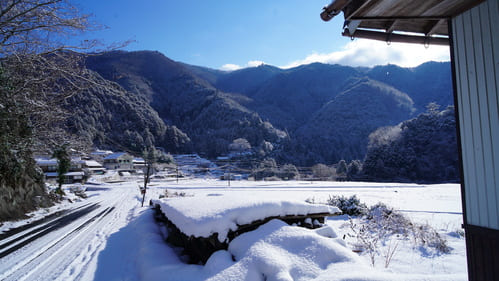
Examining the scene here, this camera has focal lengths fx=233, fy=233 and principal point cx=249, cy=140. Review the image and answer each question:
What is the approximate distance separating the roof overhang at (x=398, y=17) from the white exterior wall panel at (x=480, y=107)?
26 centimetres

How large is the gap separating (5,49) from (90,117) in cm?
7593

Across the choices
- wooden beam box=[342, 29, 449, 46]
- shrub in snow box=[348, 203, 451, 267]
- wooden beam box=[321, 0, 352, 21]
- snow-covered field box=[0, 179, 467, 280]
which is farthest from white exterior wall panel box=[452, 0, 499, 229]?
shrub in snow box=[348, 203, 451, 267]

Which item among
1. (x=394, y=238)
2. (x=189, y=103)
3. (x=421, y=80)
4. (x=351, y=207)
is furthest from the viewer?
(x=189, y=103)

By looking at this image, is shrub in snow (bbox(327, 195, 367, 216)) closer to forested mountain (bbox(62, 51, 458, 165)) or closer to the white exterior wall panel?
the white exterior wall panel

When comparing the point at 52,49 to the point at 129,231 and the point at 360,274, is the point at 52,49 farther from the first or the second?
the point at 360,274

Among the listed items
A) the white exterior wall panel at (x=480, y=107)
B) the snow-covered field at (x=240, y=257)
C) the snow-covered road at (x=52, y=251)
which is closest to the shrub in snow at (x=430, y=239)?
the snow-covered field at (x=240, y=257)

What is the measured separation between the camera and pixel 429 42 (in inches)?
141

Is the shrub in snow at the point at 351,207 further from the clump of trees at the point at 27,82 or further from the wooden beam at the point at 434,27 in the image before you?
the clump of trees at the point at 27,82

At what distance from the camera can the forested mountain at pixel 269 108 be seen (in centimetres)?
7581

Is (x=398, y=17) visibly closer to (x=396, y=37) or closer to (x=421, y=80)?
(x=396, y=37)

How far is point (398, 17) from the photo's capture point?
2.96m

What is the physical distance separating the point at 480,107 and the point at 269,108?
123 metres

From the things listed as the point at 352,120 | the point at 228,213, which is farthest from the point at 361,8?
the point at 352,120

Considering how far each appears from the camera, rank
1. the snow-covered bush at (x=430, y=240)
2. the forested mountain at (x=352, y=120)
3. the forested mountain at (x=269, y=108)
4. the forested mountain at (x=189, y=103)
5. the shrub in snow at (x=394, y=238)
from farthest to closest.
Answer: the forested mountain at (x=189, y=103) < the forested mountain at (x=269, y=108) < the forested mountain at (x=352, y=120) < the snow-covered bush at (x=430, y=240) < the shrub in snow at (x=394, y=238)
